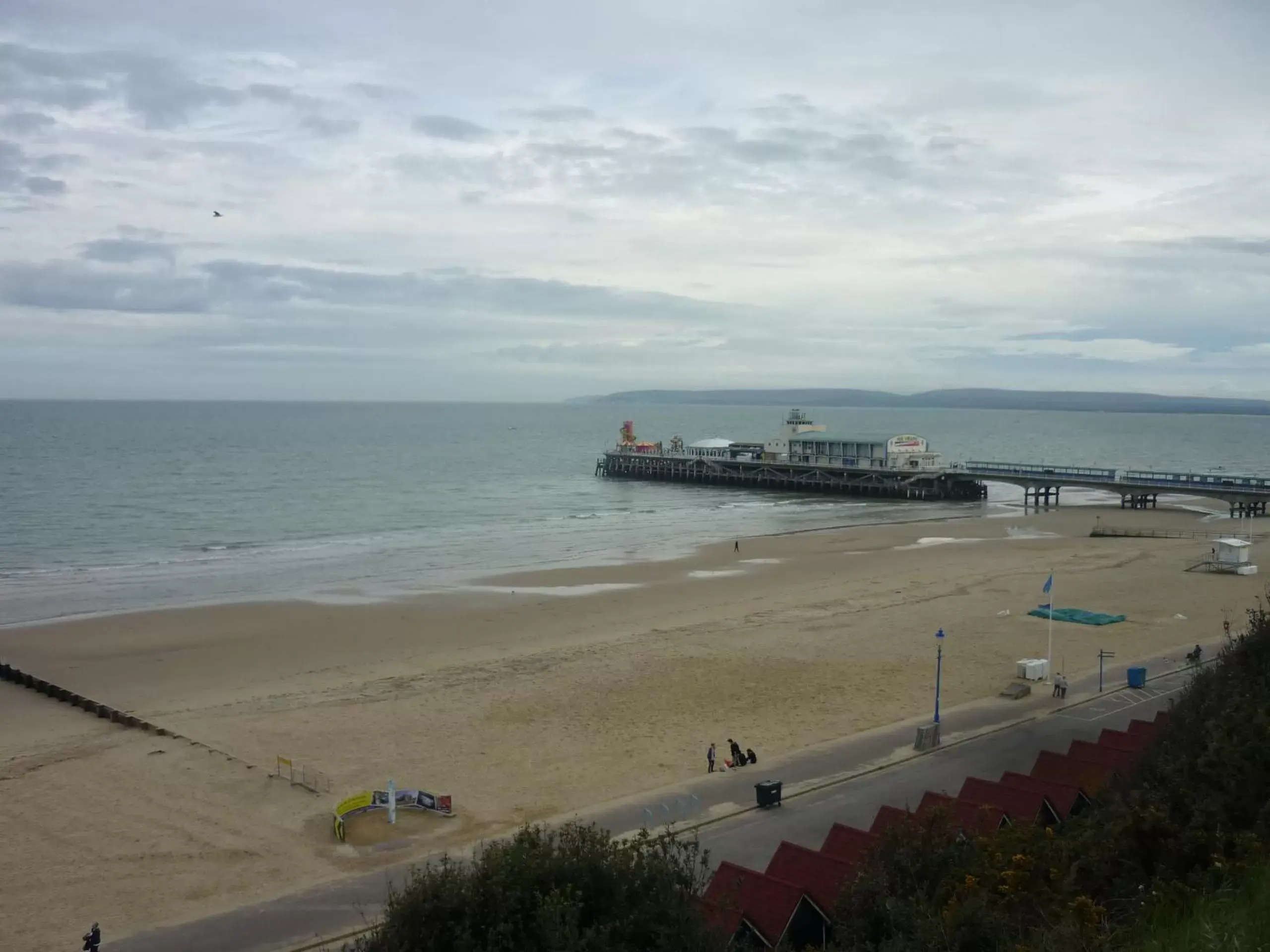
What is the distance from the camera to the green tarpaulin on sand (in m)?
30.9

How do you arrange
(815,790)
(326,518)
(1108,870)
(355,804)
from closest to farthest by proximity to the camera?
(1108,870), (355,804), (815,790), (326,518)

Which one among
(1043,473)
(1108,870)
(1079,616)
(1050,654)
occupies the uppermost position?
(1043,473)

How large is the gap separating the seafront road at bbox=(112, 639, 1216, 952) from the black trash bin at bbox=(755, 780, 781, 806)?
0.14m

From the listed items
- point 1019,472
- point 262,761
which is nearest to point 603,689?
point 262,761

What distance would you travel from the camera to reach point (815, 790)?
17.1m

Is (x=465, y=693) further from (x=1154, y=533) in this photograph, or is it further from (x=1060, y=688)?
(x=1154, y=533)

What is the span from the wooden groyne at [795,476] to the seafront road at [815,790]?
164 feet

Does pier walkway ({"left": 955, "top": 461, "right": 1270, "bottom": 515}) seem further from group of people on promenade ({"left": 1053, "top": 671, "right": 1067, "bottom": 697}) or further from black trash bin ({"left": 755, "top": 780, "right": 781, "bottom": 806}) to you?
black trash bin ({"left": 755, "top": 780, "right": 781, "bottom": 806})

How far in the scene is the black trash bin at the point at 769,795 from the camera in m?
16.2

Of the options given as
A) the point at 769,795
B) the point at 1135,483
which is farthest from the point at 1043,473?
the point at 769,795

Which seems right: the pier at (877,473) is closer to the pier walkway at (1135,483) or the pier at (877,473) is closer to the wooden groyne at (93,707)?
the pier walkway at (1135,483)

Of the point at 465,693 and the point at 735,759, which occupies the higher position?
the point at 735,759

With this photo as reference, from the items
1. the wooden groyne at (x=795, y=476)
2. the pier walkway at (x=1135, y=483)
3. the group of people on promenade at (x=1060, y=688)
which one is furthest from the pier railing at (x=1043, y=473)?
the group of people on promenade at (x=1060, y=688)

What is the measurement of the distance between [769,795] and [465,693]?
1065 centimetres
